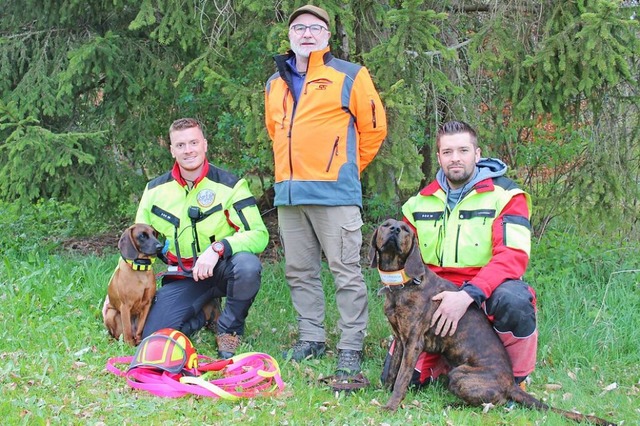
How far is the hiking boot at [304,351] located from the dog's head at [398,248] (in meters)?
1.11

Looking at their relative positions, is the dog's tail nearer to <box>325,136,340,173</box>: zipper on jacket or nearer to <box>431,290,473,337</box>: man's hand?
<box>431,290,473,337</box>: man's hand

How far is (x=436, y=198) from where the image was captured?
430 centimetres

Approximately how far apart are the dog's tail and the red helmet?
1.91 metres

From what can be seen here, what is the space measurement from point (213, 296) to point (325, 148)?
4.73 ft

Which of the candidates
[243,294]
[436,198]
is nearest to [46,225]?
[243,294]

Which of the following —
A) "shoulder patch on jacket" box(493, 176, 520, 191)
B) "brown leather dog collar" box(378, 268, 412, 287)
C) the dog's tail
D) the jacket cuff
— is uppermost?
"shoulder patch on jacket" box(493, 176, 520, 191)

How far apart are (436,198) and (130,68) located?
3498mm

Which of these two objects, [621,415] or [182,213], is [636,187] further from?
[182,213]

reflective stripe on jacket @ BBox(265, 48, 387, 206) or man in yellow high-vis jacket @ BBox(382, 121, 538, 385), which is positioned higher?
reflective stripe on jacket @ BBox(265, 48, 387, 206)

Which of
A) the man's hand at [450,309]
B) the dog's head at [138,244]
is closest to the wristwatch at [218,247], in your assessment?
the dog's head at [138,244]

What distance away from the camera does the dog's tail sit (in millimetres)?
3547

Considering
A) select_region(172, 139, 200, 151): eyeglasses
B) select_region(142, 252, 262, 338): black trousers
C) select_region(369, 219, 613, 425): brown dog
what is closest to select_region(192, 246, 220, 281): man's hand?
select_region(142, 252, 262, 338): black trousers

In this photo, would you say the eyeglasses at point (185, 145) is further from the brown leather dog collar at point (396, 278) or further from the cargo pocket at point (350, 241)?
the brown leather dog collar at point (396, 278)

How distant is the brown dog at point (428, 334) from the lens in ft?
12.6
